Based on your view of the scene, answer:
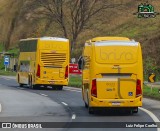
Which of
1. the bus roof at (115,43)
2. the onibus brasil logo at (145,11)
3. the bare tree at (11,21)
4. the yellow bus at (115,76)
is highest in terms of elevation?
the bare tree at (11,21)

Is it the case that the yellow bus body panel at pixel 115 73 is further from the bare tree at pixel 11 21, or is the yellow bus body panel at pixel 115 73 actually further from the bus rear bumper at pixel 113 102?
the bare tree at pixel 11 21

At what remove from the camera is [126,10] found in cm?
7875

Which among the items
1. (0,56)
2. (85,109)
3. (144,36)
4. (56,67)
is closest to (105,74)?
(85,109)

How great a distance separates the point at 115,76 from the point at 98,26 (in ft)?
184

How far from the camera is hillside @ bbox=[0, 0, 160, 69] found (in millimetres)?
62278

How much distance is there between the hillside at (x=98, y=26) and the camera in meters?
62.3

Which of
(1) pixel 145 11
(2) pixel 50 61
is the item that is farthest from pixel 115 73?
(2) pixel 50 61

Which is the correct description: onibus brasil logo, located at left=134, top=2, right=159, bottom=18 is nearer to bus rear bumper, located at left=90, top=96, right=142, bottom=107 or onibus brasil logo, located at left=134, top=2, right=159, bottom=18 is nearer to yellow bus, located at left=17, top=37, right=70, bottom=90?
yellow bus, located at left=17, top=37, right=70, bottom=90

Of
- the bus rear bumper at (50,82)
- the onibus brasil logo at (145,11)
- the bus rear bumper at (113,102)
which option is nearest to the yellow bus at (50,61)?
the bus rear bumper at (50,82)

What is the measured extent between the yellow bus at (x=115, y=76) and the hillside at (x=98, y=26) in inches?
1355

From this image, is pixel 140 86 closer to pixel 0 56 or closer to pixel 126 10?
pixel 126 10

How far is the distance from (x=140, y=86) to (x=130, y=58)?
1.15 metres

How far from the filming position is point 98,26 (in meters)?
77.9

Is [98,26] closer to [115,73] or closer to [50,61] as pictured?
[50,61]
